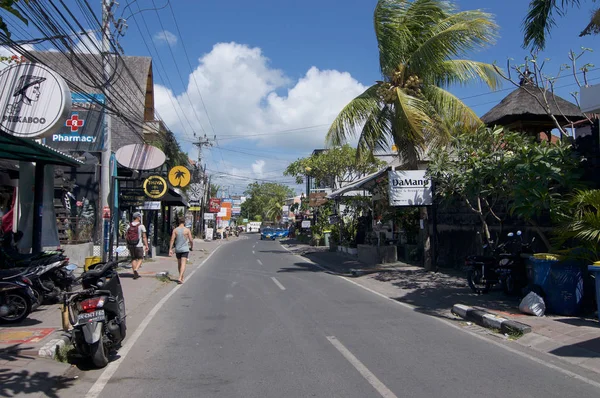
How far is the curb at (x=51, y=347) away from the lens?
22.1 feet

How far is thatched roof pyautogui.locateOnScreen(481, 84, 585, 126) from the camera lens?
54.9 feet

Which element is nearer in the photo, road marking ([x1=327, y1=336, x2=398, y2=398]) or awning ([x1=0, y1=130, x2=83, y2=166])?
road marking ([x1=327, y1=336, x2=398, y2=398])

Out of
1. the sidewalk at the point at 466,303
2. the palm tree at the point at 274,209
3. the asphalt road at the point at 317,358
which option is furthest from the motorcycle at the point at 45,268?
the palm tree at the point at 274,209

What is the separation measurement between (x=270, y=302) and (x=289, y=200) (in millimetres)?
91182

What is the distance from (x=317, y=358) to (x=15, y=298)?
5.32m

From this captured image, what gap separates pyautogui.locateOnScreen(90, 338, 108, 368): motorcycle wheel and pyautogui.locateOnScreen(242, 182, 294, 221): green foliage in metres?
86.4

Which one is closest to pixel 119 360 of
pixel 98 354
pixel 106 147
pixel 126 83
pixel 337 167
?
pixel 98 354

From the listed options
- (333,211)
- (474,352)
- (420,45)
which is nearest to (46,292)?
(474,352)

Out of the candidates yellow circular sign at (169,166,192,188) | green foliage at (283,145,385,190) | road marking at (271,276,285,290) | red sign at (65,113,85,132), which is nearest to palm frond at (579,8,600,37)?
road marking at (271,276,285,290)

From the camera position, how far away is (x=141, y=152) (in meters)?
17.9

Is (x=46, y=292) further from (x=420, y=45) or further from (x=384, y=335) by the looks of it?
(x=420, y=45)

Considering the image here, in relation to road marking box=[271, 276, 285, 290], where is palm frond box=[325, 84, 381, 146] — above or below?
above

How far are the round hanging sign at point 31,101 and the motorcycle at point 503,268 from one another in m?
9.13

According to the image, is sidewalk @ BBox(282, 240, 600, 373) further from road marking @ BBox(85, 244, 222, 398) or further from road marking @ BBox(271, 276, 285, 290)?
road marking @ BBox(85, 244, 222, 398)
